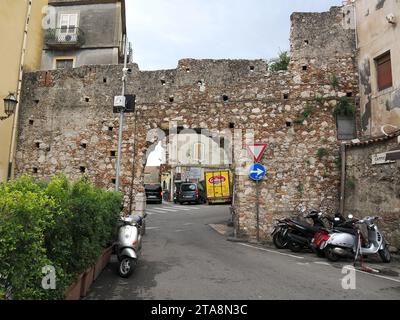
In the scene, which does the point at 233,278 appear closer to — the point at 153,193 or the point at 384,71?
the point at 384,71

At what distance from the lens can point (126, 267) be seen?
17.1 feet

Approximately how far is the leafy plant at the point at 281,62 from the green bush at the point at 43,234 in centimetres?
883

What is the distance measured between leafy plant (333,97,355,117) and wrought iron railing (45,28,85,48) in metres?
14.2

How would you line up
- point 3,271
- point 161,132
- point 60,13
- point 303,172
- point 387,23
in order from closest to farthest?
point 3,271 → point 387,23 → point 303,172 → point 161,132 → point 60,13

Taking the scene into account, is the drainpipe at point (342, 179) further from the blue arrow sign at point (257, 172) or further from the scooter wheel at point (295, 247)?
the blue arrow sign at point (257, 172)

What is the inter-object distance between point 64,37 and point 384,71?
1584 cm

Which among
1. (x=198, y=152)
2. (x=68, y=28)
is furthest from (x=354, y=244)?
(x=198, y=152)

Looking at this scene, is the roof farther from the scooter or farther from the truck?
the truck

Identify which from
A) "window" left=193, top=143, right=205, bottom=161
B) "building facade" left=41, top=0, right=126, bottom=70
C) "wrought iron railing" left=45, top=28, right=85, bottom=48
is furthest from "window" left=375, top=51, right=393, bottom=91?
"window" left=193, top=143, right=205, bottom=161

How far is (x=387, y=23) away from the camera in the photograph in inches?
331

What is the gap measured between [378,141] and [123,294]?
6.79m
